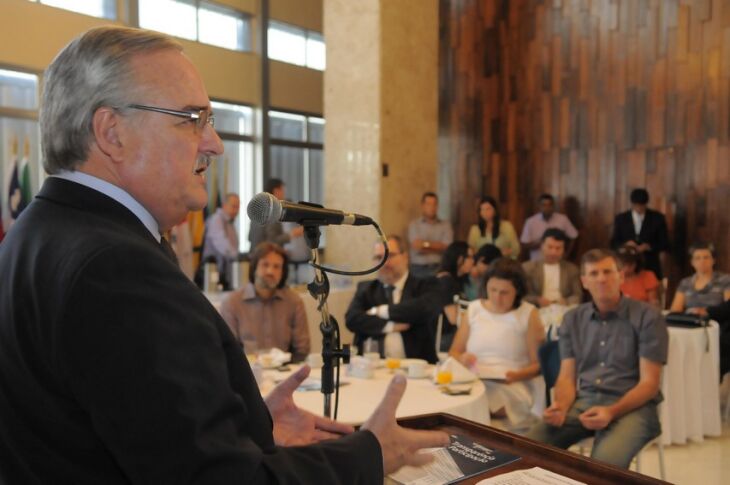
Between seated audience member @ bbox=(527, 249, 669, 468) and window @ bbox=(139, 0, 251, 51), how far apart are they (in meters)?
7.88

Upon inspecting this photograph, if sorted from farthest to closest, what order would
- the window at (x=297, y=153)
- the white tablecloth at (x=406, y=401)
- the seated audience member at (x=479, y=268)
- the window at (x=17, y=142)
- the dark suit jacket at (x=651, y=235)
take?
the window at (x=297, y=153), the window at (x=17, y=142), the dark suit jacket at (x=651, y=235), the seated audience member at (x=479, y=268), the white tablecloth at (x=406, y=401)

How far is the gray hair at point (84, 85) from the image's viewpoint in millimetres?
1076

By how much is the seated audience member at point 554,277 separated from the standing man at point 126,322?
512cm

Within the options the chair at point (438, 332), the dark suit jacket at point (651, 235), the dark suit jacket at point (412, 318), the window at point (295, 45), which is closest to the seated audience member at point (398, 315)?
the dark suit jacket at point (412, 318)

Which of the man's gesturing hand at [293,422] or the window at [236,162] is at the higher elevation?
the window at [236,162]

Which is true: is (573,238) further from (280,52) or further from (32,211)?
(32,211)

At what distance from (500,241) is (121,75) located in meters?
7.38

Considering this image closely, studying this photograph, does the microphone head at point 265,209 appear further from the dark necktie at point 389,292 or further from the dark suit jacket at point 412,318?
the dark necktie at point 389,292

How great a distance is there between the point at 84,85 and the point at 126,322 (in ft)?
1.32

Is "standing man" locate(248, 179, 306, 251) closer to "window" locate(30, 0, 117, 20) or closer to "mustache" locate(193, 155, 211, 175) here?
"window" locate(30, 0, 117, 20)

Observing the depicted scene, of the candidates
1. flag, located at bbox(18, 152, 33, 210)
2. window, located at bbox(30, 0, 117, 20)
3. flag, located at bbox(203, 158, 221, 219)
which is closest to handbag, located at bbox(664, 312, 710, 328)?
flag, located at bbox(18, 152, 33, 210)

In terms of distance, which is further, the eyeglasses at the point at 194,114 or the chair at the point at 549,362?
the chair at the point at 549,362

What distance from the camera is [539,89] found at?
9633 mm

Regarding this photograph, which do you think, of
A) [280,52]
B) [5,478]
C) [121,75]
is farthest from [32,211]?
[280,52]
